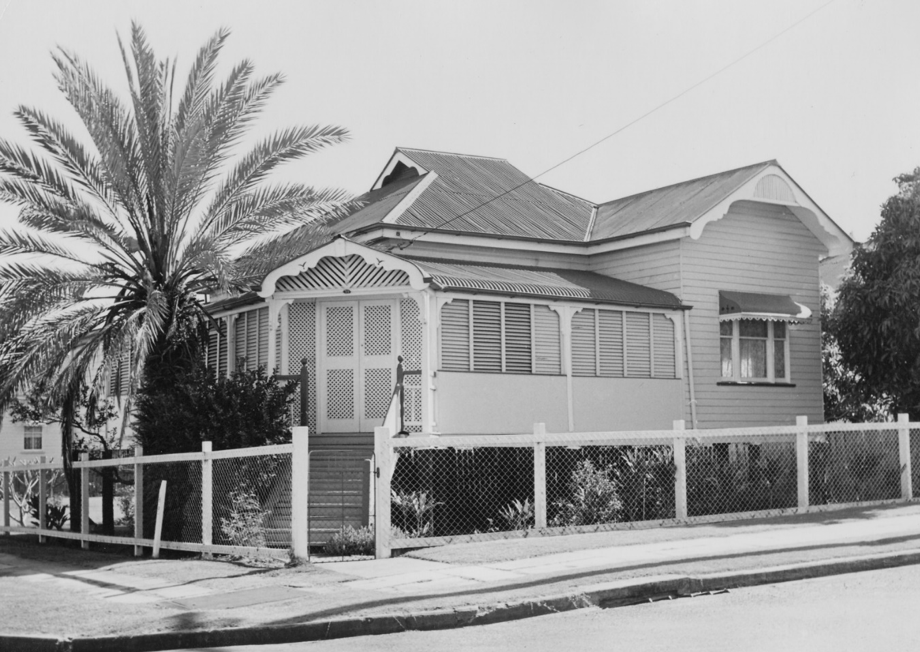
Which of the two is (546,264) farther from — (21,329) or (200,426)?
(21,329)

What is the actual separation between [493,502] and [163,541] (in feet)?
14.7

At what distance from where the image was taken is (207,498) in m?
14.4

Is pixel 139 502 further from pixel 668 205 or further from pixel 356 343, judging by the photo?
pixel 668 205

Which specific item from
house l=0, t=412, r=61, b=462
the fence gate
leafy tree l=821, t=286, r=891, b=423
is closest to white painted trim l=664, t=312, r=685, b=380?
leafy tree l=821, t=286, r=891, b=423

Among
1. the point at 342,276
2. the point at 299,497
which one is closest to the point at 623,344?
the point at 342,276

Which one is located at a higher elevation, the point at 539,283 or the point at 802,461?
the point at 539,283

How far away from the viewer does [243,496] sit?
580 inches

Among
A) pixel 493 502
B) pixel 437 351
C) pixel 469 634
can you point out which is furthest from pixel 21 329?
pixel 469 634

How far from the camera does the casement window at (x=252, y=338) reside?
2105cm

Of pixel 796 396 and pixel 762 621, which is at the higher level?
pixel 796 396

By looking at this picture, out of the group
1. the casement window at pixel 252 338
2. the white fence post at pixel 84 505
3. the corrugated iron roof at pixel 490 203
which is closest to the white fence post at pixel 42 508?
the white fence post at pixel 84 505

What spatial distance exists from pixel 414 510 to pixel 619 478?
3213mm

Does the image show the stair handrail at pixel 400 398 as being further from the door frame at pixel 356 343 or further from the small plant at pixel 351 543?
the small plant at pixel 351 543

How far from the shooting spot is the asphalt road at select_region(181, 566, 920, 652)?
7953 millimetres
